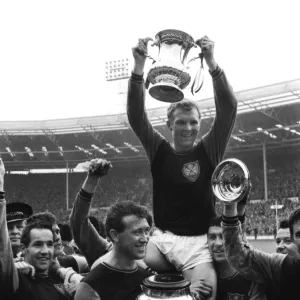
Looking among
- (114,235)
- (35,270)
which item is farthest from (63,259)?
(114,235)

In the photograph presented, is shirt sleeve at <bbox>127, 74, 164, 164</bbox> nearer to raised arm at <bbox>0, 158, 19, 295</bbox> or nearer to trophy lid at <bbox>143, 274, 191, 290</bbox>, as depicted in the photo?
raised arm at <bbox>0, 158, 19, 295</bbox>

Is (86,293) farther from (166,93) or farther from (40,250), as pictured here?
(166,93)

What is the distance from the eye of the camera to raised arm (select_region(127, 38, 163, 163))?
2.77 meters

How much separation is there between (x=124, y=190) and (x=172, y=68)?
2780cm

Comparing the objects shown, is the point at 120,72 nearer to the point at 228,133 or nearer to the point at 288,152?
the point at 288,152

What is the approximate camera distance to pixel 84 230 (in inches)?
124

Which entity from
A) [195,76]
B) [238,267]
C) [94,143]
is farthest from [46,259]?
[94,143]

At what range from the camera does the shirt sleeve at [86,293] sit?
2.43 metres

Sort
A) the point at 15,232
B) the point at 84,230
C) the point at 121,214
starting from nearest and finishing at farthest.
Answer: the point at 121,214 < the point at 84,230 < the point at 15,232

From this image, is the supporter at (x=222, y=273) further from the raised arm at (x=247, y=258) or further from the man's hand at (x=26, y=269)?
the man's hand at (x=26, y=269)

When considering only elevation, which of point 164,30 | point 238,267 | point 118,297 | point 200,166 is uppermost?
point 164,30

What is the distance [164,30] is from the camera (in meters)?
2.74

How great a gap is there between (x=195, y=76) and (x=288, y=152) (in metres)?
26.3

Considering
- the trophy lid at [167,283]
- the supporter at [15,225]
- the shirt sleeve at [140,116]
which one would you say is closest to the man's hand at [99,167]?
the shirt sleeve at [140,116]
